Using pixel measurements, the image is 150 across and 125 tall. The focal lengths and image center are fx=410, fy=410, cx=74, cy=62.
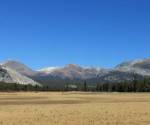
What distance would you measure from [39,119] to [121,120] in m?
7.72

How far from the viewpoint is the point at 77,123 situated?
35.4m

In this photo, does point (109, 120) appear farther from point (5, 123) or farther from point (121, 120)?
point (5, 123)

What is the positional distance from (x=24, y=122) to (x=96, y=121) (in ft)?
21.0

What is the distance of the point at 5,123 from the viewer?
35.1m

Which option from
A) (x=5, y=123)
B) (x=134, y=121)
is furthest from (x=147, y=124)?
(x=5, y=123)

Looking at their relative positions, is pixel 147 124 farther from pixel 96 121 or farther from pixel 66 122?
pixel 66 122

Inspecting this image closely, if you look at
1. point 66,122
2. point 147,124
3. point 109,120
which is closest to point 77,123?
point 66,122

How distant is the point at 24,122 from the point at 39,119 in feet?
9.61

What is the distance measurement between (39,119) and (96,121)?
18.7 feet

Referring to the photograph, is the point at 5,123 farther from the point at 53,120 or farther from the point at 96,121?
the point at 96,121

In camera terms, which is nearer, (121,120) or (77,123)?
(77,123)

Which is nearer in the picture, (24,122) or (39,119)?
(24,122)

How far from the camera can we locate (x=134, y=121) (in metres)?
37.1

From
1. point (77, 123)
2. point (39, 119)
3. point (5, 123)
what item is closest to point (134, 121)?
point (77, 123)
